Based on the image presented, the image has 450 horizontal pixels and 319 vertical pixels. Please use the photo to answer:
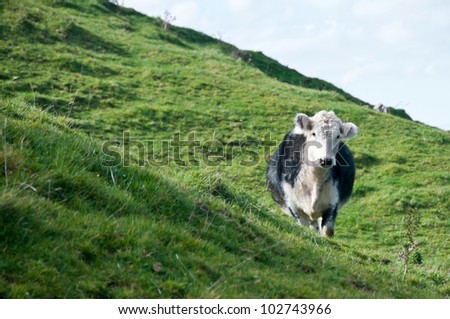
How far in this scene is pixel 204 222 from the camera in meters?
6.98

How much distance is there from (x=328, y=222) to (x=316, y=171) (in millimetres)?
1029

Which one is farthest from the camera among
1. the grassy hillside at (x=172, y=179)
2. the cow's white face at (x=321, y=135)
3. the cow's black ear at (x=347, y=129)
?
the cow's black ear at (x=347, y=129)

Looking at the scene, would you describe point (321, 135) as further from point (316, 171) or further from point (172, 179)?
point (172, 179)

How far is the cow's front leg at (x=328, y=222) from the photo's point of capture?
1200 centimetres

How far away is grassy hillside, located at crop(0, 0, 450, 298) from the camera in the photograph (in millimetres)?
5340

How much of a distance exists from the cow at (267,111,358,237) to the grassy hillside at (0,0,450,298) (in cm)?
106

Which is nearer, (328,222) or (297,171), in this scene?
(328,222)

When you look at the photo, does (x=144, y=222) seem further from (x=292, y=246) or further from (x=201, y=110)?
→ (x=201, y=110)

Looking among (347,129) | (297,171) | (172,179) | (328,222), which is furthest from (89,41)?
(172,179)

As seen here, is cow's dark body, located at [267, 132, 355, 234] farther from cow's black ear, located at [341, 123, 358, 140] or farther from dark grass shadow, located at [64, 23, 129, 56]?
dark grass shadow, located at [64, 23, 129, 56]

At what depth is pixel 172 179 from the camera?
8008 mm

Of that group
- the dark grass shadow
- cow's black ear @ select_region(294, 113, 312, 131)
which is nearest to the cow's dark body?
cow's black ear @ select_region(294, 113, 312, 131)

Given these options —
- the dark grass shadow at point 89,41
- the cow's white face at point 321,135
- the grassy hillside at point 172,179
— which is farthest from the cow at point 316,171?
the dark grass shadow at point 89,41

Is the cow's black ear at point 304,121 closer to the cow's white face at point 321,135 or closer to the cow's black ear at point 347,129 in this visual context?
the cow's white face at point 321,135
